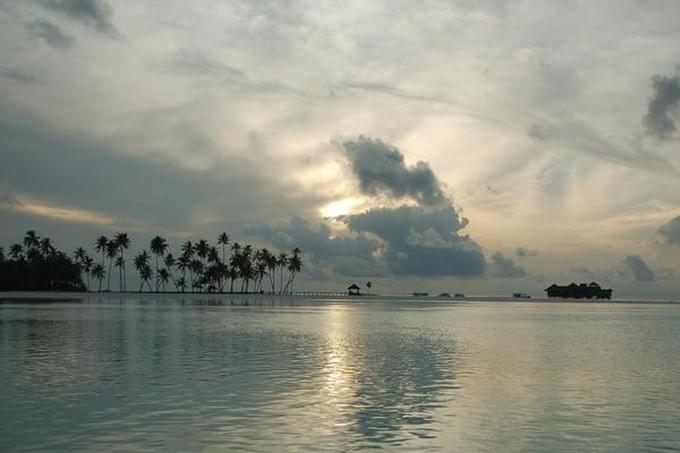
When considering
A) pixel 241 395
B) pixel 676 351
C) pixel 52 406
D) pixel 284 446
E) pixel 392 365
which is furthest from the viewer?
pixel 676 351

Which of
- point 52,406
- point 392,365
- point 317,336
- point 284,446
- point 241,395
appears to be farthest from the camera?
point 317,336

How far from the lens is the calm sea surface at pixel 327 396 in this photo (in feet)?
64.0

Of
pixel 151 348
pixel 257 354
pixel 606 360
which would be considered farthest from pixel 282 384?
pixel 606 360

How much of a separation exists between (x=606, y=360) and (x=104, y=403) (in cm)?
3058

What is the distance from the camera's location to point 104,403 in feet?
79.8

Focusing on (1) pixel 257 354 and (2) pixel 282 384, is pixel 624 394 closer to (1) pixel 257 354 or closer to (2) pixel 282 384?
(2) pixel 282 384

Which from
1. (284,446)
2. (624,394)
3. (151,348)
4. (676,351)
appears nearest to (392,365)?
(624,394)

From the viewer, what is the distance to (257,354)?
4147cm

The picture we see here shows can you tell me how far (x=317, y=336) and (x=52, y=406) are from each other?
115 ft

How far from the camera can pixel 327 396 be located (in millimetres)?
26578

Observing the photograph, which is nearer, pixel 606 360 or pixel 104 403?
pixel 104 403

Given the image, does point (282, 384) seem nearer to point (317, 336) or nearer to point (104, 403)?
point (104, 403)

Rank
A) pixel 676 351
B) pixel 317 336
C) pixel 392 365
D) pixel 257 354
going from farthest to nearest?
pixel 317 336 < pixel 676 351 < pixel 257 354 < pixel 392 365

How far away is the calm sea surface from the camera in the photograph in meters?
19.5
